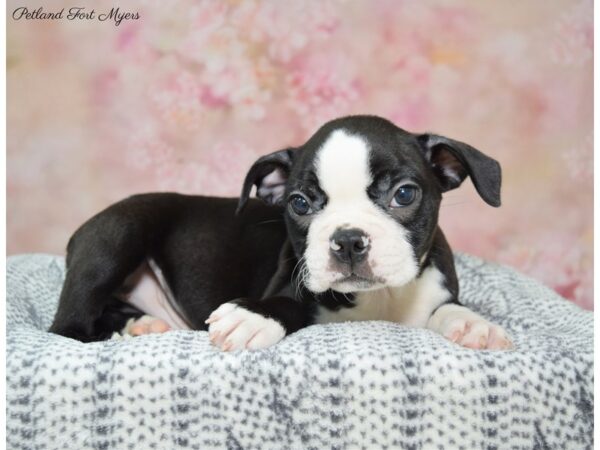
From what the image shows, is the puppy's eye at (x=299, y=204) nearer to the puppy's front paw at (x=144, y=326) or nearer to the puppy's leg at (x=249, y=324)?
the puppy's leg at (x=249, y=324)

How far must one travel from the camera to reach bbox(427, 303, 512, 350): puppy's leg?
7.31 feet

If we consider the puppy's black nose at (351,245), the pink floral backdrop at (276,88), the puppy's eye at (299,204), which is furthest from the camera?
the pink floral backdrop at (276,88)

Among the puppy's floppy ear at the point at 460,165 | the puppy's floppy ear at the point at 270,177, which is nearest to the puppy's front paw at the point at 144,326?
the puppy's floppy ear at the point at 270,177

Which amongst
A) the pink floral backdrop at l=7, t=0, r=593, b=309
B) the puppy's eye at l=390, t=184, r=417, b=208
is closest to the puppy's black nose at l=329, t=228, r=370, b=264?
the puppy's eye at l=390, t=184, r=417, b=208

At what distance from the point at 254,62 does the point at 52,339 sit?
2657mm

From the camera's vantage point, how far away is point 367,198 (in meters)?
2.45

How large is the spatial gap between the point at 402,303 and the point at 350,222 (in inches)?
23.3

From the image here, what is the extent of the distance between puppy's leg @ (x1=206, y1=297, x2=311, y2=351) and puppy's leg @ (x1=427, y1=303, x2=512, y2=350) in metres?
0.54

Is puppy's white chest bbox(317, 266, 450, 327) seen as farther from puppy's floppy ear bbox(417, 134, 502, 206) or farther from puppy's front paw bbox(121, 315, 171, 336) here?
puppy's front paw bbox(121, 315, 171, 336)

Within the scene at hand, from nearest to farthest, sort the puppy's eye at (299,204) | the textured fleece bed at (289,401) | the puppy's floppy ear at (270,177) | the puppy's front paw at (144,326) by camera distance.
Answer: the textured fleece bed at (289,401) → the puppy's eye at (299,204) → the puppy's floppy ear at (270,177) → the puppy's front paw at (144,326)

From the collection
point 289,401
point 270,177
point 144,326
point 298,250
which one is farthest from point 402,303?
point 144,326

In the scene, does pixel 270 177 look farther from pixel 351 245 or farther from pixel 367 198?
pixel 351 245

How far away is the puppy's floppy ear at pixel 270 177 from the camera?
2.75 m

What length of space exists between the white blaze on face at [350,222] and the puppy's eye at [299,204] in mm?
83
